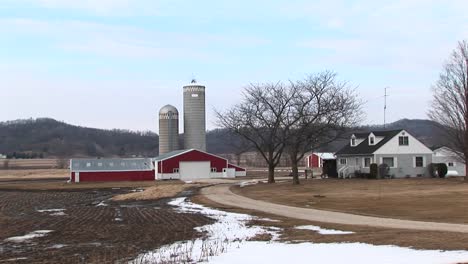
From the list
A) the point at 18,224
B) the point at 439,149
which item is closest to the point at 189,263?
the point at 18,224

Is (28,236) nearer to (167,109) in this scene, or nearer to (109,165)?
(109,165)

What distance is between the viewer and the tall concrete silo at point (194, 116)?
103m

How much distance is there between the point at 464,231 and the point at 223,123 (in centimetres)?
4453

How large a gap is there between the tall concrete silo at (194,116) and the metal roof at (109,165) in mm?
16804

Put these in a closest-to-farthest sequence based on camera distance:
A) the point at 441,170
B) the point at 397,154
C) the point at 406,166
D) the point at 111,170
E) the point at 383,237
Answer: the point at 383,237, the point at 441,170, the point at 397,154, the point at 406,166, the point at 111,170

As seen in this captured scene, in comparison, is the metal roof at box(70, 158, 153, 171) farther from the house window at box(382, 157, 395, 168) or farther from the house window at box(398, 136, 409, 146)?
the house window at box(398, 136, 409, 146)

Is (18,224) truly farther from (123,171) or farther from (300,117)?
(123,171)

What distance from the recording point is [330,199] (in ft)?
119

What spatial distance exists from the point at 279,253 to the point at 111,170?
74.2 metres

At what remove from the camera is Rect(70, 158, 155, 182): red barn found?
8481 cm

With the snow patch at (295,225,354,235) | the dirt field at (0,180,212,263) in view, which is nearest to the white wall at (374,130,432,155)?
the dirt field at (0,180,212,263)

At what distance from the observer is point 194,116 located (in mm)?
104375

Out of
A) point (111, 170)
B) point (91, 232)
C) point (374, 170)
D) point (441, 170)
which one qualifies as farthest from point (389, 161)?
point (91, 232)

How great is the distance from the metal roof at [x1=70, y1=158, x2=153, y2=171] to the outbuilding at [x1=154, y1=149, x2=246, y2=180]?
2.37m
